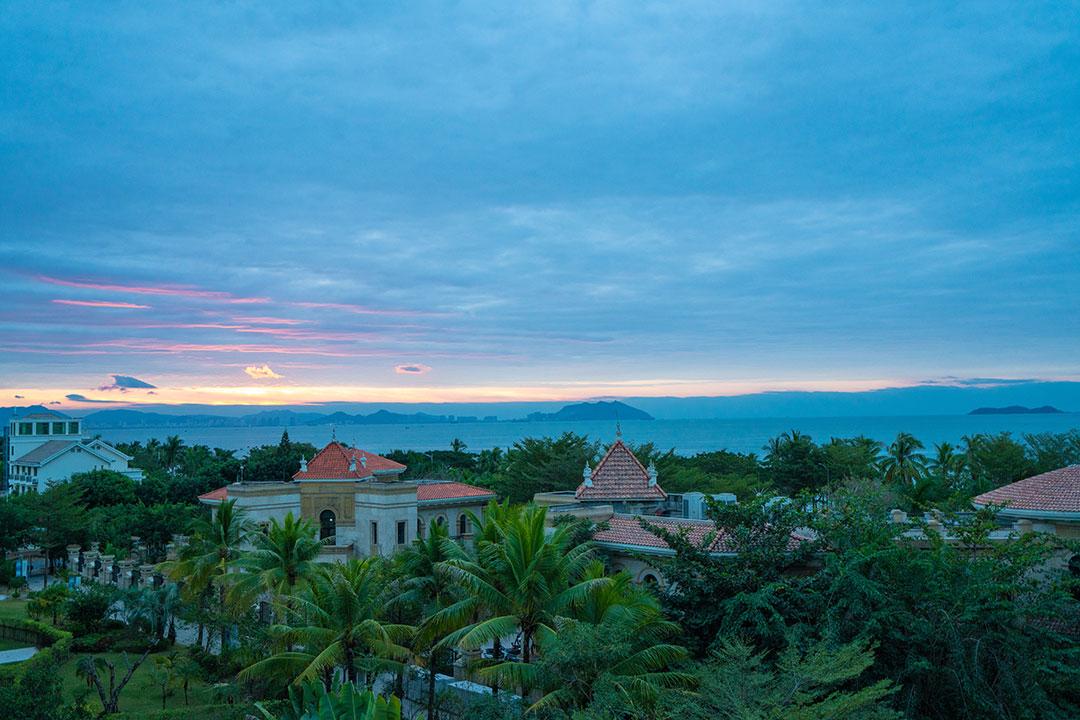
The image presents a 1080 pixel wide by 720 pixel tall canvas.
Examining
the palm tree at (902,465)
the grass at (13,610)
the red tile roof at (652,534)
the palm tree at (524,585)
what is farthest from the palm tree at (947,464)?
the grass at (13,610)

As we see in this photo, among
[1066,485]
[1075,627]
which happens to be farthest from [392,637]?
[1066,485]

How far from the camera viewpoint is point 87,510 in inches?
2384

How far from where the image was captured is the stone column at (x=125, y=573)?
41.8 m

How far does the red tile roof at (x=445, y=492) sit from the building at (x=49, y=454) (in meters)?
48.6

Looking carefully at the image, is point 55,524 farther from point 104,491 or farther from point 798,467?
point 798,467

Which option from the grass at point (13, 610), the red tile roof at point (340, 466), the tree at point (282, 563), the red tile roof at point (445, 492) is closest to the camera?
the tree at point (282, 563)

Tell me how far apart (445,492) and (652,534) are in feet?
62.9

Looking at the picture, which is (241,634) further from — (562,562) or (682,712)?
(682,712)

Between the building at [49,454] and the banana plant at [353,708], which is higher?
the building at [49,454]

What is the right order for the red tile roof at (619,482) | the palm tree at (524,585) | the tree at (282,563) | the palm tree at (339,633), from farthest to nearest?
1. the red tile roof at (619,482)
2. the tree at (282,563)
3. the palm tree at (339,633)
4. the palm tree at (524,585)

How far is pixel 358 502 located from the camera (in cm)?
3916

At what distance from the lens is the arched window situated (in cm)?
4197

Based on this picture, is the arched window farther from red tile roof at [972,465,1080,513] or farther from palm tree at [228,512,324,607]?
red tile roof at [972,465,1080,513]

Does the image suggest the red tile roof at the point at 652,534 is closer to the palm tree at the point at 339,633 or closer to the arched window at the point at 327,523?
the palm tree at the point at 339,633
